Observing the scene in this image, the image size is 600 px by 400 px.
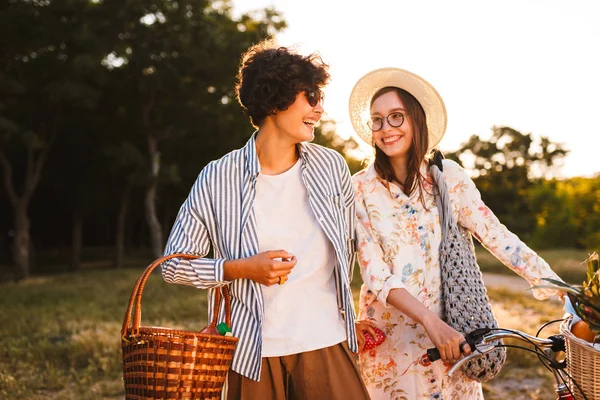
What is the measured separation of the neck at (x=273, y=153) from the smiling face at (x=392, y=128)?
1.59 ft

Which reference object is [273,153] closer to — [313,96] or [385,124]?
[313,96]

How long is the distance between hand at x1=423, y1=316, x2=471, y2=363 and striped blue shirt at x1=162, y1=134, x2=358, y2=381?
12.3 inches

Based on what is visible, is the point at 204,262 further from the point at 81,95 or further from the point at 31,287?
the point at 81,95

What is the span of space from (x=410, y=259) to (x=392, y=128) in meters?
Result: 0.59

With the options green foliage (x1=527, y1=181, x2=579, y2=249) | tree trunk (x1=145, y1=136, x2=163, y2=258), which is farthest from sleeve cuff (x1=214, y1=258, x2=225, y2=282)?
green foliage (x1=527, y1=181, x2=579, y2=249)

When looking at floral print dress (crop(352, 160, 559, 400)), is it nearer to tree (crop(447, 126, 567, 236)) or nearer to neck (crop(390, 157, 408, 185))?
neck (crop(390, 157, 408, 185))

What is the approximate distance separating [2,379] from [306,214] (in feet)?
17.0

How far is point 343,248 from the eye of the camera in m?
2.75

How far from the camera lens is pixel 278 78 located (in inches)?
106

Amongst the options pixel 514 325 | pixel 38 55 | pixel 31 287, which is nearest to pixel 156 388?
pixel 514 325

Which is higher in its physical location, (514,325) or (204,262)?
(204,262)

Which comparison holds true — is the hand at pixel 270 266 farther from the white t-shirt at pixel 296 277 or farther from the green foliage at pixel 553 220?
the green foliage at pixel 553 220

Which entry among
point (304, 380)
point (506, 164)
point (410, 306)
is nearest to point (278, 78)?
point (410, 306)

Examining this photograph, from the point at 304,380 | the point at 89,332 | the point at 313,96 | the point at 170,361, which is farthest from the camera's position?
the point at 89,332
